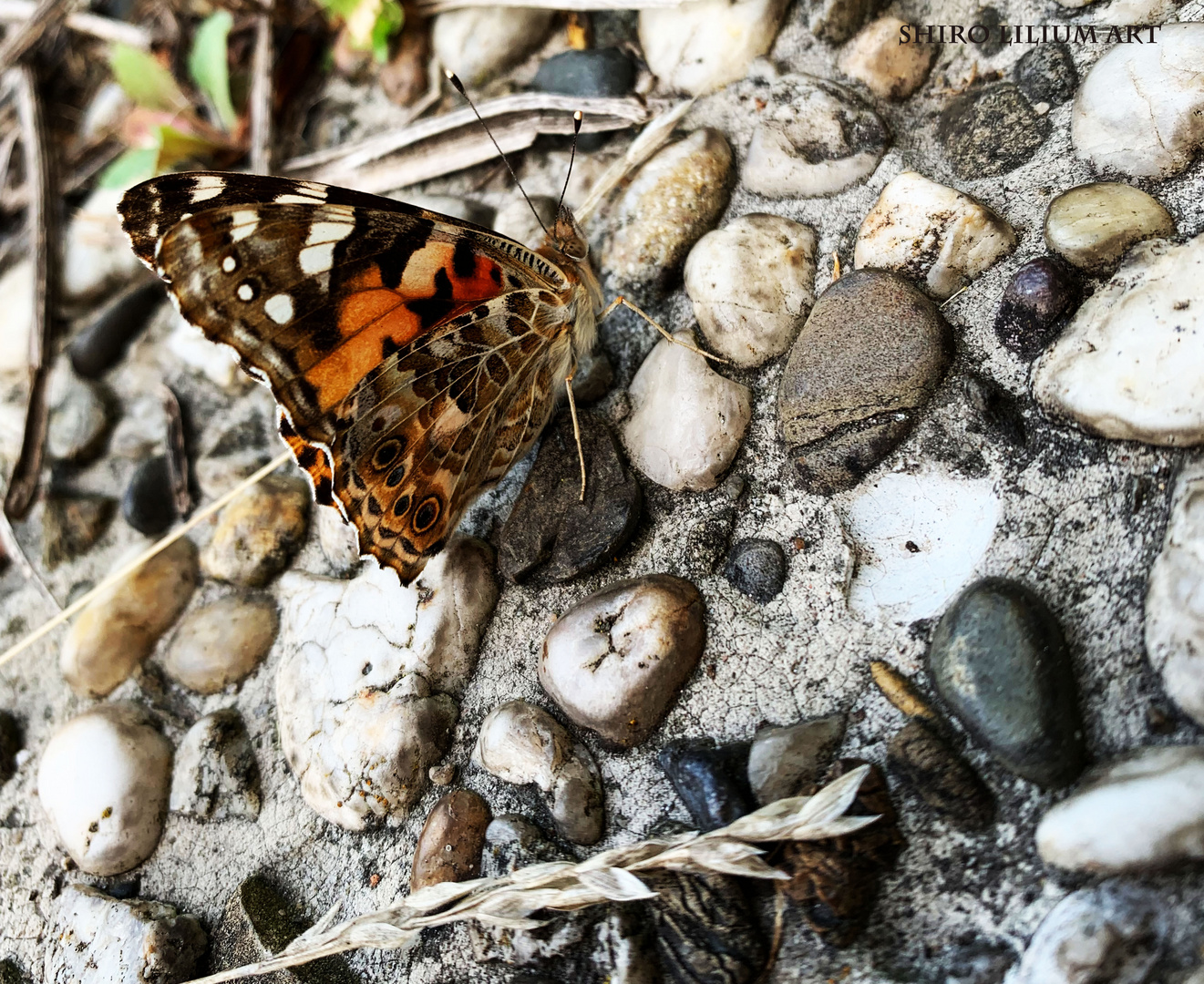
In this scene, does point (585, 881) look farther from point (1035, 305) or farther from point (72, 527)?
point (72, 527)

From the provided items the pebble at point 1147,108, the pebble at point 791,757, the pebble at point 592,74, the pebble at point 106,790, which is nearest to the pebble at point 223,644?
the pebble at point 106,790

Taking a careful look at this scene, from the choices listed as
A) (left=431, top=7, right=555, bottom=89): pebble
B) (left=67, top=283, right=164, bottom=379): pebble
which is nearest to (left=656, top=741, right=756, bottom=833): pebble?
(left=431, top=7, right=555, bottom=89): pebble

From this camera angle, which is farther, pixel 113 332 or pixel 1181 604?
pixel 113 332

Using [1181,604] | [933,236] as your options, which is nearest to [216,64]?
[933,236]

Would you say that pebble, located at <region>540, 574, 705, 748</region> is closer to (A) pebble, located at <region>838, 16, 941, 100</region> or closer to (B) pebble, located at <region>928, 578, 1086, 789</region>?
(B) pebble, located at <region>928, 578, 1086, 789</region>

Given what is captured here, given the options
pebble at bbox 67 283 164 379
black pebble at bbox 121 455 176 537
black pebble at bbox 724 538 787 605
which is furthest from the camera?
pebble at bbox 67 283 164 379

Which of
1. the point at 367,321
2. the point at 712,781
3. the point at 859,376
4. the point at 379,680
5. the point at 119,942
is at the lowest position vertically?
the point at 712,781
